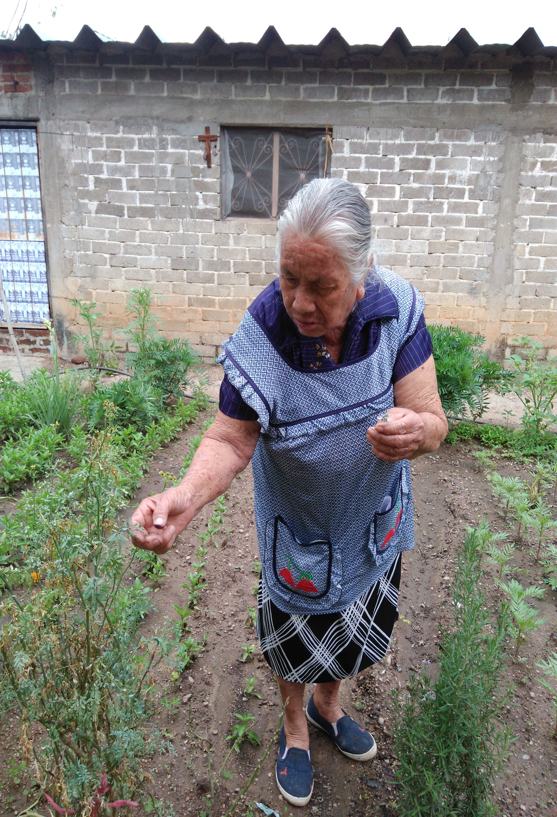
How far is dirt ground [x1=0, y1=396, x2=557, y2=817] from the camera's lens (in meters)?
1.94

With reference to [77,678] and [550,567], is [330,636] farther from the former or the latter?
[550,567]

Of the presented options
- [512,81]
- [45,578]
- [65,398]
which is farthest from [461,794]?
[512,81]

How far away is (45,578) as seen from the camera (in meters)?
1.44

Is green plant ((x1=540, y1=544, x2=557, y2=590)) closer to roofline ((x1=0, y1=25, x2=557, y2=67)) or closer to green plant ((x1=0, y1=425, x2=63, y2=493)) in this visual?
green plant ((x1=0, y1=425, x2=63, y2=493))

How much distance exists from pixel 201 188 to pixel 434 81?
2.81m

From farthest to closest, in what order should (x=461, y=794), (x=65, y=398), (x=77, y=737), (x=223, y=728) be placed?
(x=65, y=398) < (x=223, y=728) < (x=461, y=794) < (x=77, y=737)

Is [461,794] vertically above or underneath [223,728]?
above

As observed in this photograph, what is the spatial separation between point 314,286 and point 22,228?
22.2ft

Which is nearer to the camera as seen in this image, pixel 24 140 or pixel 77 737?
pixel 77 737

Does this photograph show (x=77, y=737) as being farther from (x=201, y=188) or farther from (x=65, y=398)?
(x=201, y=188)

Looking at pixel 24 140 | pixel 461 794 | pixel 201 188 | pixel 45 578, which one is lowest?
pixel 461 794

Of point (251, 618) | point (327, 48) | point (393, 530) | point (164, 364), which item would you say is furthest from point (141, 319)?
point (393, 530)

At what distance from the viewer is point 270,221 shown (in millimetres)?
6602

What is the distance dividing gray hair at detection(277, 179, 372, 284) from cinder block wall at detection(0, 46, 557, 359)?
16.5 ft
